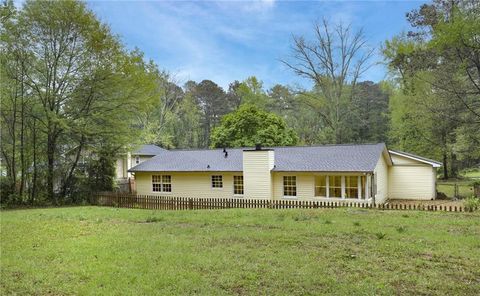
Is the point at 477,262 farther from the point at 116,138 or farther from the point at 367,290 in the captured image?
the point at 116,138

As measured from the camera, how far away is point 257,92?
156ft

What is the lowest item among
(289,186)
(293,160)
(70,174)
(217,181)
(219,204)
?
(219,204)

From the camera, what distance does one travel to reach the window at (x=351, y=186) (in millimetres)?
17656

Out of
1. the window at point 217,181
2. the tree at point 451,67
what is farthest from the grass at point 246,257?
the tree at point 451,67

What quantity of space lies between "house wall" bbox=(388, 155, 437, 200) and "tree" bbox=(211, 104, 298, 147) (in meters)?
12.5

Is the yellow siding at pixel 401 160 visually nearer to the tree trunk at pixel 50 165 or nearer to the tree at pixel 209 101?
the tree trunk at pixel 50 165

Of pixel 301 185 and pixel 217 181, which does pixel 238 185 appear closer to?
pixel 217 181

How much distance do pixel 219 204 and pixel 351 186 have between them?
7.22 m

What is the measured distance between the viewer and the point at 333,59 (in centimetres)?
3381

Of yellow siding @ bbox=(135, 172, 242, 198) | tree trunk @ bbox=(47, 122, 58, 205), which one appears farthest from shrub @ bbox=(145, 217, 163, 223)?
tree trunk @ bbox=(47, 122, 58, 205)

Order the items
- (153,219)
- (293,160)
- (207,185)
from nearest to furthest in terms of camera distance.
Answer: (153,219), (293,160), (207,185)

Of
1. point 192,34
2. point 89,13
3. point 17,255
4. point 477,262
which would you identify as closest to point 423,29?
point 192,34

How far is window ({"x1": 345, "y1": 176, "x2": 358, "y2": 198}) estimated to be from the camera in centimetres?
1766

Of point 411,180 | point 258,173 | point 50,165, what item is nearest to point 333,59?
point 411,180
